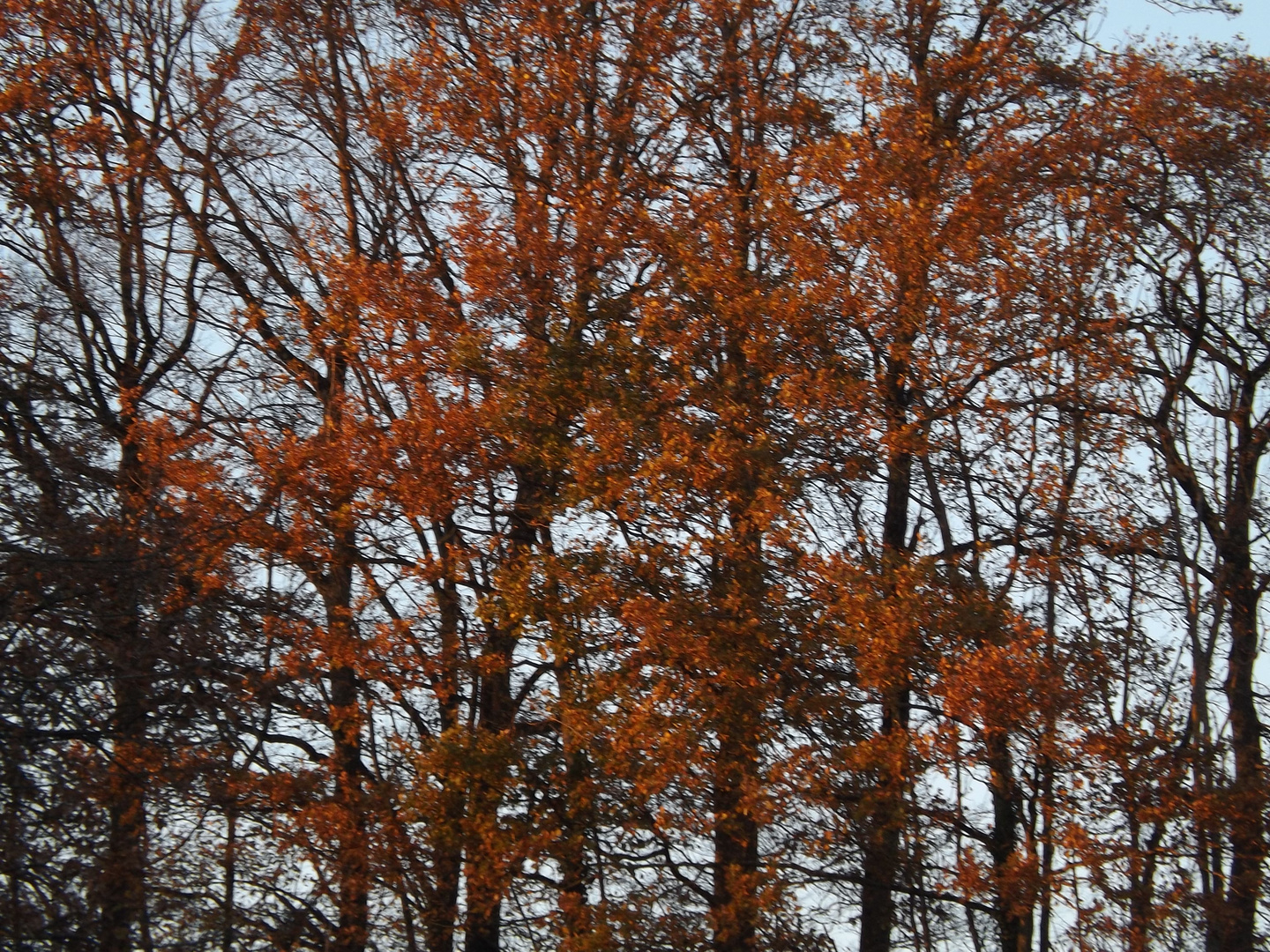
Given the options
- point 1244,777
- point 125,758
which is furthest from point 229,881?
point 1244,777

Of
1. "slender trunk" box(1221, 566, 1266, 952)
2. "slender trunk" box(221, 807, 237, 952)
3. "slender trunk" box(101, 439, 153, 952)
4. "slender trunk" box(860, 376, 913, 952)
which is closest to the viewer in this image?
"slender trunk" box(101, 439, 153, 952)

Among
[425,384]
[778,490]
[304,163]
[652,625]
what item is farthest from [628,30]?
[652,625]

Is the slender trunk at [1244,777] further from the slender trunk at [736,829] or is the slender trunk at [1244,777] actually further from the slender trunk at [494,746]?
the slender trunk at [494,746]

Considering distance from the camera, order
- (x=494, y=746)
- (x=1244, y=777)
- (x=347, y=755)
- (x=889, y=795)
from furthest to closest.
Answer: (x=347, y=755) → (x=494, y=746) → (x=1244, y=777) → (x=889, y=795)

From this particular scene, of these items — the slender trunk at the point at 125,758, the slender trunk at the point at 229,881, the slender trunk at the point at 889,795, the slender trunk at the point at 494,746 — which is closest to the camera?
the slender trunk at the point at 125,758

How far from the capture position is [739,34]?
1645 centimetres

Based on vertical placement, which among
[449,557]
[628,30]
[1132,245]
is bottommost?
[449,557]

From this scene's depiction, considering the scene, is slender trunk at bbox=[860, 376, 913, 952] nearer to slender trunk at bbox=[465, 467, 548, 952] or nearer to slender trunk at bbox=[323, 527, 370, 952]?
slender trunk at bbox=[465, 467, 548, 952]

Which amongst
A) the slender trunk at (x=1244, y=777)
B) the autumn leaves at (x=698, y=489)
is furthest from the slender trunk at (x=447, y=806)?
the slender trunk at (x=1244, y=777)

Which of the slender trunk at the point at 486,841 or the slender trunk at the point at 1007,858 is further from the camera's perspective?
the slender trunk at the point at 486,841

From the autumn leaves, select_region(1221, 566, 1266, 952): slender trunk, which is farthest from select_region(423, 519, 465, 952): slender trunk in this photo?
select_region(1221, 566, 1266, 952): slender trunk

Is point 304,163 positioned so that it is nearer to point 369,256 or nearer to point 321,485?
point 369,256

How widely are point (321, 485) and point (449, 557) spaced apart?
4.67ft

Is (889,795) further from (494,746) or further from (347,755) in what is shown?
(347,755)
